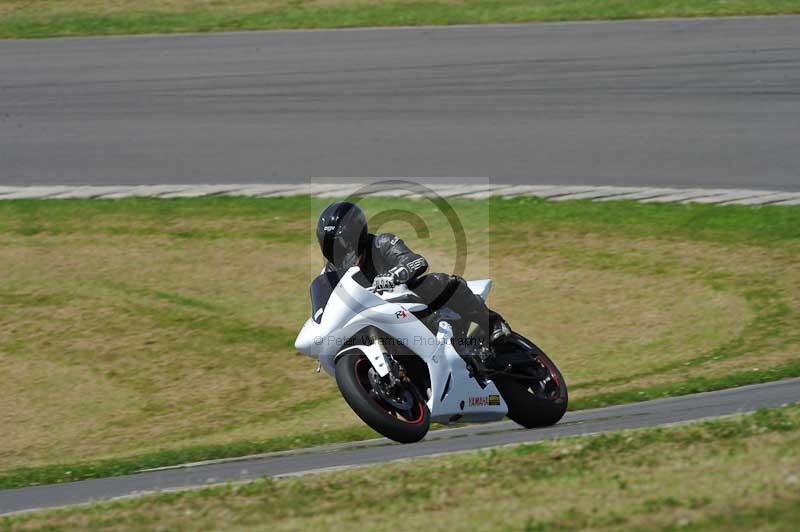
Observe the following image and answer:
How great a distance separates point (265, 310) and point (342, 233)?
449cm

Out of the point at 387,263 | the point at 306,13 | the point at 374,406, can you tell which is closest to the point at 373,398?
the point at 374,406

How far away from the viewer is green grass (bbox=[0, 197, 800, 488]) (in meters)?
10.1

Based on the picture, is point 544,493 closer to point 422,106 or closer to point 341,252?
point 341,252

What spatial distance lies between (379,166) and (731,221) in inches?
190

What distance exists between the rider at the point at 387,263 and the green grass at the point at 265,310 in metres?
1.31

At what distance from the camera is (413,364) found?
28.3 ft

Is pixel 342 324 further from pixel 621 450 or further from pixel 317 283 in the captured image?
pixel 621 450

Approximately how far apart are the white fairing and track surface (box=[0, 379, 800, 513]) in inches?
9.9

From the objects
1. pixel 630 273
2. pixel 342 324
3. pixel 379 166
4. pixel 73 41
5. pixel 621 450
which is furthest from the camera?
pixel 73 41

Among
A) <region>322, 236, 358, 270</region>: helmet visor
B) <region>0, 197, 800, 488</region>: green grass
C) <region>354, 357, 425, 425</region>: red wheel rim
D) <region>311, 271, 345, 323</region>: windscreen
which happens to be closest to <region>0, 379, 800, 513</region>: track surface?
<region>354, 357, 425, 425</region>: red wheel rim

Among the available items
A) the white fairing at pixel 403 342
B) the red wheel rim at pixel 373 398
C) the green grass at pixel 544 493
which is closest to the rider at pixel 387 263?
the white fairing at pixel 403 342

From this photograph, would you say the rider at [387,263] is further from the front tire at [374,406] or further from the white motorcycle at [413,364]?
the front tire at [374,406]

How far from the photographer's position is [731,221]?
1433 centimetres

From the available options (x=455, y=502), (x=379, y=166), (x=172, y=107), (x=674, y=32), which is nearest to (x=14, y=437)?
(x=455, y=502)
